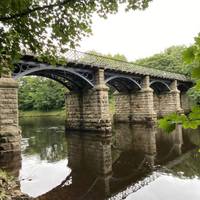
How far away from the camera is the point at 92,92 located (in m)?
25.5

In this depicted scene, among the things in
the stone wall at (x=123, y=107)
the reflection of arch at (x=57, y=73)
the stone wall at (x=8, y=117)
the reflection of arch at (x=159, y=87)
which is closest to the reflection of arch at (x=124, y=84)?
the stone wall at (x=123, y=107)

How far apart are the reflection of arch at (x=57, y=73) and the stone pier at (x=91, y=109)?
837 mm

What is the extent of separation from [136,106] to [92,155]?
19.6m

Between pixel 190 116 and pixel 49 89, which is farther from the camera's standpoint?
pixel 49 89

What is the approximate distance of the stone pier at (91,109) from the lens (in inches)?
966

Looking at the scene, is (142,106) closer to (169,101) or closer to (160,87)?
(169,101)

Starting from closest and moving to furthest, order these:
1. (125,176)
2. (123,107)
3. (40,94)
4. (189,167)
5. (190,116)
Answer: (190,116) < (125,176) < (189,167) < (123,107) < (40,94)

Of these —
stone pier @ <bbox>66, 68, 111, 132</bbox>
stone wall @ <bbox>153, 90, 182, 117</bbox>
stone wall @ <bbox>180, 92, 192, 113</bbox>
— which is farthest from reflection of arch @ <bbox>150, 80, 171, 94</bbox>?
stone pier @ <bbox>66, 68, 111, 132</bbox>

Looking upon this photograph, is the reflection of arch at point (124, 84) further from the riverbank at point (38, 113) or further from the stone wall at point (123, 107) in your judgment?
the riverbank at point (38, 113)

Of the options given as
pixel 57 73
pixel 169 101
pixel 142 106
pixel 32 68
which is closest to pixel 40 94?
pixel 169 101

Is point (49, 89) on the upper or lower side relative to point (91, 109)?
upper

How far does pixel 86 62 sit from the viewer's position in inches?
946

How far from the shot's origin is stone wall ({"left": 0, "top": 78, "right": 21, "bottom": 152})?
1515 centimetres

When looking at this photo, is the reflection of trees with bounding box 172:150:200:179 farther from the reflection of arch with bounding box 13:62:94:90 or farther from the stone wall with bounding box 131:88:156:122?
the stone wall with bounding box 131:88:156:122
